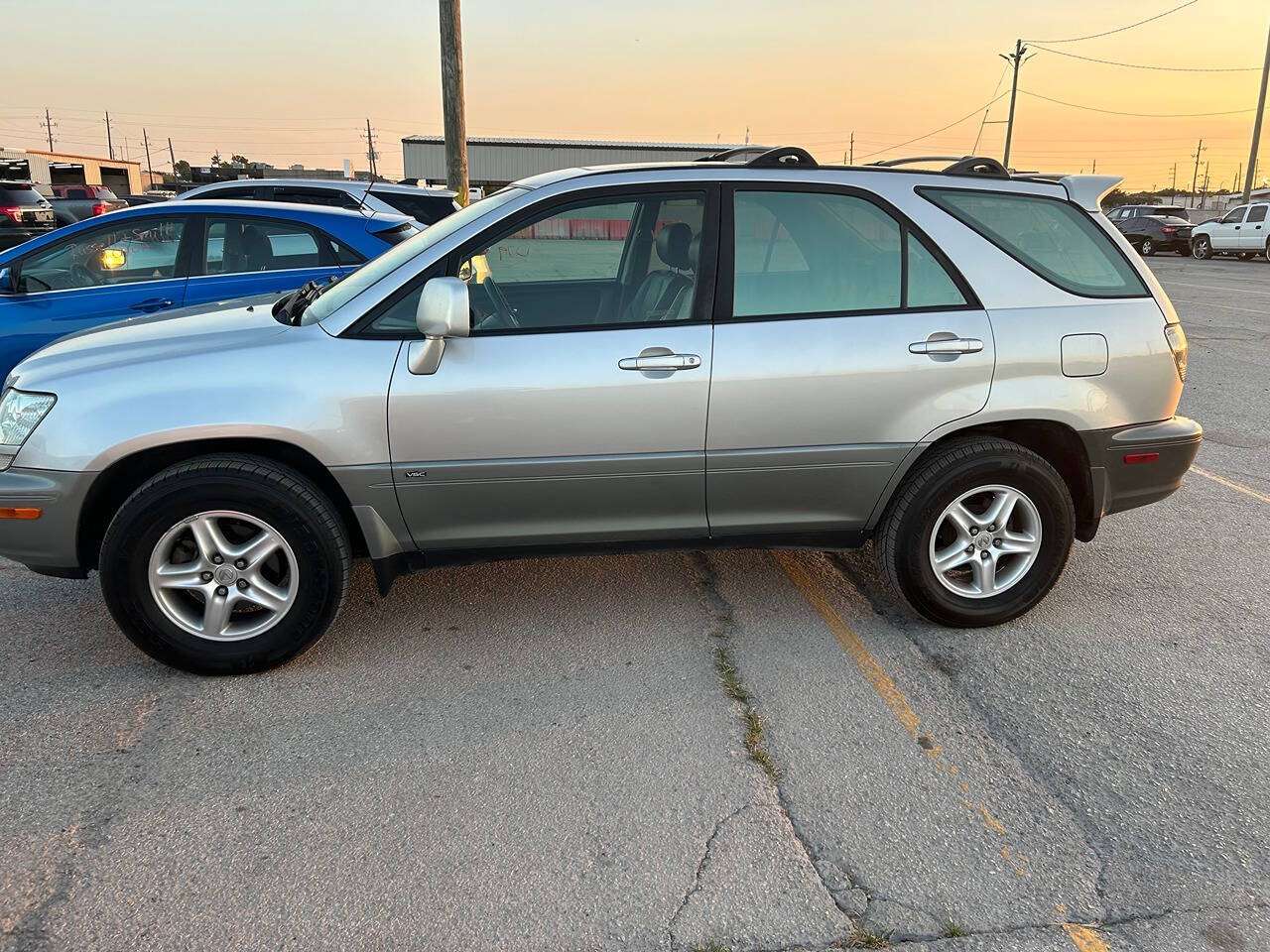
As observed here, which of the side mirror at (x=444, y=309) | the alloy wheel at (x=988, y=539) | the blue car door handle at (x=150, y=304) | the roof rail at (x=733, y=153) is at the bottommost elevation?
the alloy wheel at (x=988, y=539)

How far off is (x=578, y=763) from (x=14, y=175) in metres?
31.4

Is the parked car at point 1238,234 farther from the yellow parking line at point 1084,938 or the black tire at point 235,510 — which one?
the black tire at point 235,510

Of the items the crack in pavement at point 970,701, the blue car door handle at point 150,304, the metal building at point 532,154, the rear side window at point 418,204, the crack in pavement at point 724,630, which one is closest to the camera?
the crack in pavement at point 724,630

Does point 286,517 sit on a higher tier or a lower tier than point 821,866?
higher

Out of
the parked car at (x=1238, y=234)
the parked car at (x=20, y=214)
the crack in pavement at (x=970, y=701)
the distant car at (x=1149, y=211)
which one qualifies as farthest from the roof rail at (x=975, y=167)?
the distant car at (x=1149, y=211)

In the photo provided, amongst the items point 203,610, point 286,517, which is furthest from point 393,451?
point 203,610

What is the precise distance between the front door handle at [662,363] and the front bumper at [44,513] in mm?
1896

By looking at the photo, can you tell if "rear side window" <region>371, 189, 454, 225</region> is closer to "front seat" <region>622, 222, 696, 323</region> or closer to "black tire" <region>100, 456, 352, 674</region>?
"front seat" <region>622, 222, 696, 323</region>

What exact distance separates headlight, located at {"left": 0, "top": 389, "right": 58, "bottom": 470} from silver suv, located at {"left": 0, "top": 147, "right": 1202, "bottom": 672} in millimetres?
13

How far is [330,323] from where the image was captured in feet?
11.1

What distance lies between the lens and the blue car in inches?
235

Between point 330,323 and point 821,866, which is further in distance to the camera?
point 330,323

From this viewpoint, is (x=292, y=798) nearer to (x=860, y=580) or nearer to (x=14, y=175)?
(x=860, y=580)

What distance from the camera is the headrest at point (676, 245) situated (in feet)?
11.8
